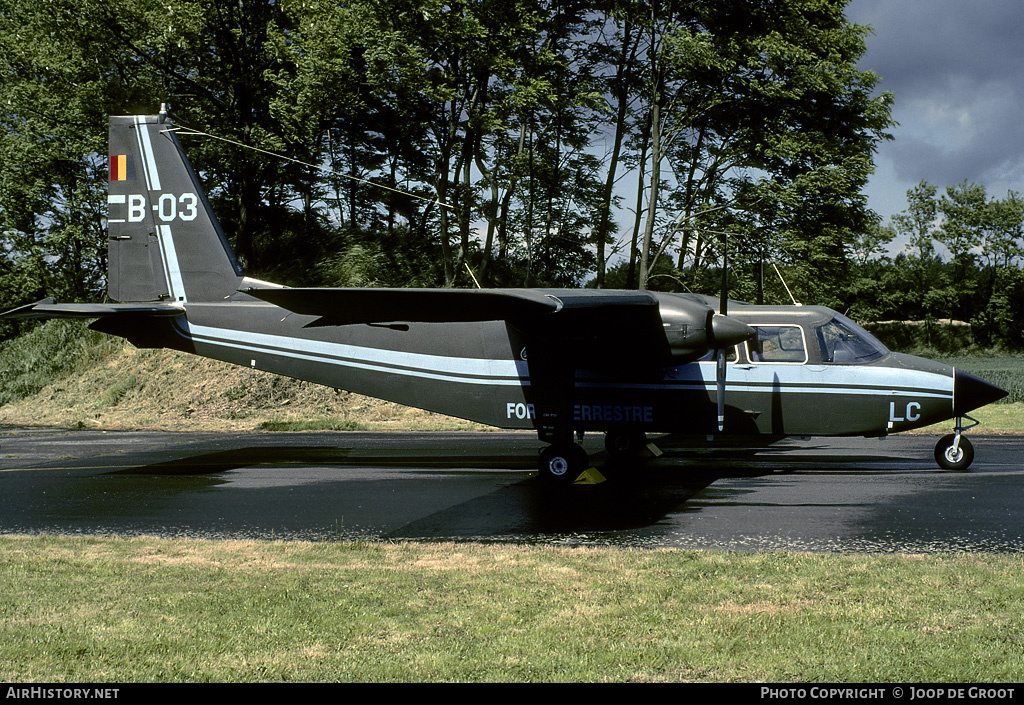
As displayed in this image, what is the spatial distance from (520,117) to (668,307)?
18.5 m

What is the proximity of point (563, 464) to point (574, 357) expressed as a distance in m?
1.80

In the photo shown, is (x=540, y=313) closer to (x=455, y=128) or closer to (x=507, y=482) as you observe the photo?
(x=507, y=482)

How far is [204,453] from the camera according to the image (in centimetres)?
1736

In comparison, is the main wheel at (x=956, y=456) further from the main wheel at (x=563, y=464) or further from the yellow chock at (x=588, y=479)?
the main wheel at (x=563, y=464)

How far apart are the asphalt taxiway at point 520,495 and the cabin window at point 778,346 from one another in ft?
6.55

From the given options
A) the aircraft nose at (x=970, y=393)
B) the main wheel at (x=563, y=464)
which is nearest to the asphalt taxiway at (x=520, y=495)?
the main wheel at (x=563, y=464)

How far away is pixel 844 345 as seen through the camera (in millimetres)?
13820

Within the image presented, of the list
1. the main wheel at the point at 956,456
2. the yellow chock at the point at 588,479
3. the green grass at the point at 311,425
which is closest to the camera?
the yellow chock at the point at 588,479

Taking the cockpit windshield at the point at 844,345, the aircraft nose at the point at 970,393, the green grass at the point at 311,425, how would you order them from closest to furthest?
Result: 1. the aircraft nose at the point at 970,393
2. the cockpit windshield at the point at 844,345
3. the green grass at the point at 311,425

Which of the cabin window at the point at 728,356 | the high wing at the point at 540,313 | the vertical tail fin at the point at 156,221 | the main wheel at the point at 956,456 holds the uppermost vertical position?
the vertical tail fin at the point at 156,221

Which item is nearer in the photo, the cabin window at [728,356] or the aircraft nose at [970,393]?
the aircraft nose at [970,393]

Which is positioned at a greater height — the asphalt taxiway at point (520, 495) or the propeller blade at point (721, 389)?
the propeller blade at point (721, 389)

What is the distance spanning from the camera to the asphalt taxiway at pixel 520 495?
9492 millimetres

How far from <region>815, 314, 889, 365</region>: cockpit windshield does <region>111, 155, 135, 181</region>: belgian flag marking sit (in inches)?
534
